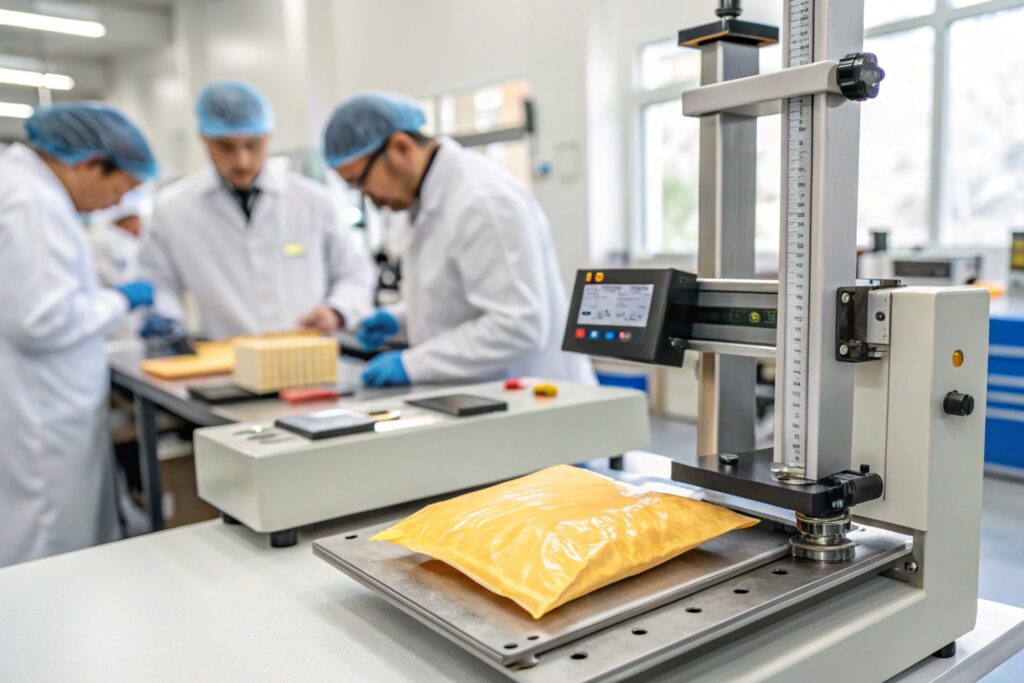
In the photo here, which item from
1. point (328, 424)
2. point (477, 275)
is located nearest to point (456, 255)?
point (477, 275)

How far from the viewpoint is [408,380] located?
195 cm

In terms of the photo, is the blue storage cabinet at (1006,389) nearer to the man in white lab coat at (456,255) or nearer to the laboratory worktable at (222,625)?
the man in white lab coat at (456,255)

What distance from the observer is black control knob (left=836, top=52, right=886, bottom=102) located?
748 mm

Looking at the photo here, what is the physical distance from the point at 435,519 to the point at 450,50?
600 cm

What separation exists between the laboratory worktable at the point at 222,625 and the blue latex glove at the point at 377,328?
1.31 metres

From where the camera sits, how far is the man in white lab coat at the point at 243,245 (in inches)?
115

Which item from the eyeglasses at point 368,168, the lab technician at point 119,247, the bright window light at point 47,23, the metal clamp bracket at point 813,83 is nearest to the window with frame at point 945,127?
the eyeglasses at point 368,168

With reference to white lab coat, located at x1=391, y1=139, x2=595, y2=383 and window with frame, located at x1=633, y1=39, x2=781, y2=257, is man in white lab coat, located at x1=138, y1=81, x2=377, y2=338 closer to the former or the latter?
white lab coat, located at x1=391, y1=139, x2=595, y2=383

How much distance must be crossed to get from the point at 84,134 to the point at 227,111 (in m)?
0.59

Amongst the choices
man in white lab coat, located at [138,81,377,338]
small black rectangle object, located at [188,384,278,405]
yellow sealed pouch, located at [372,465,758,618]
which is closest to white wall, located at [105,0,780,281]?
man in white lab coat, located at [138,81,377,338]

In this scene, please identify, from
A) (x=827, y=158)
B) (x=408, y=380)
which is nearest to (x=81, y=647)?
(x=827, y=158)

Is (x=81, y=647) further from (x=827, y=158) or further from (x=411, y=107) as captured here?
(x=411, y=107)

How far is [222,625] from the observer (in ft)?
2.71

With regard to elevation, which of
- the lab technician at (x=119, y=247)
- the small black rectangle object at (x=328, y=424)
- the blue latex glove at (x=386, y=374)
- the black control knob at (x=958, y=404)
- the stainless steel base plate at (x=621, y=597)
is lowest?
the stainless steel base plate at (x=621, y=597)
